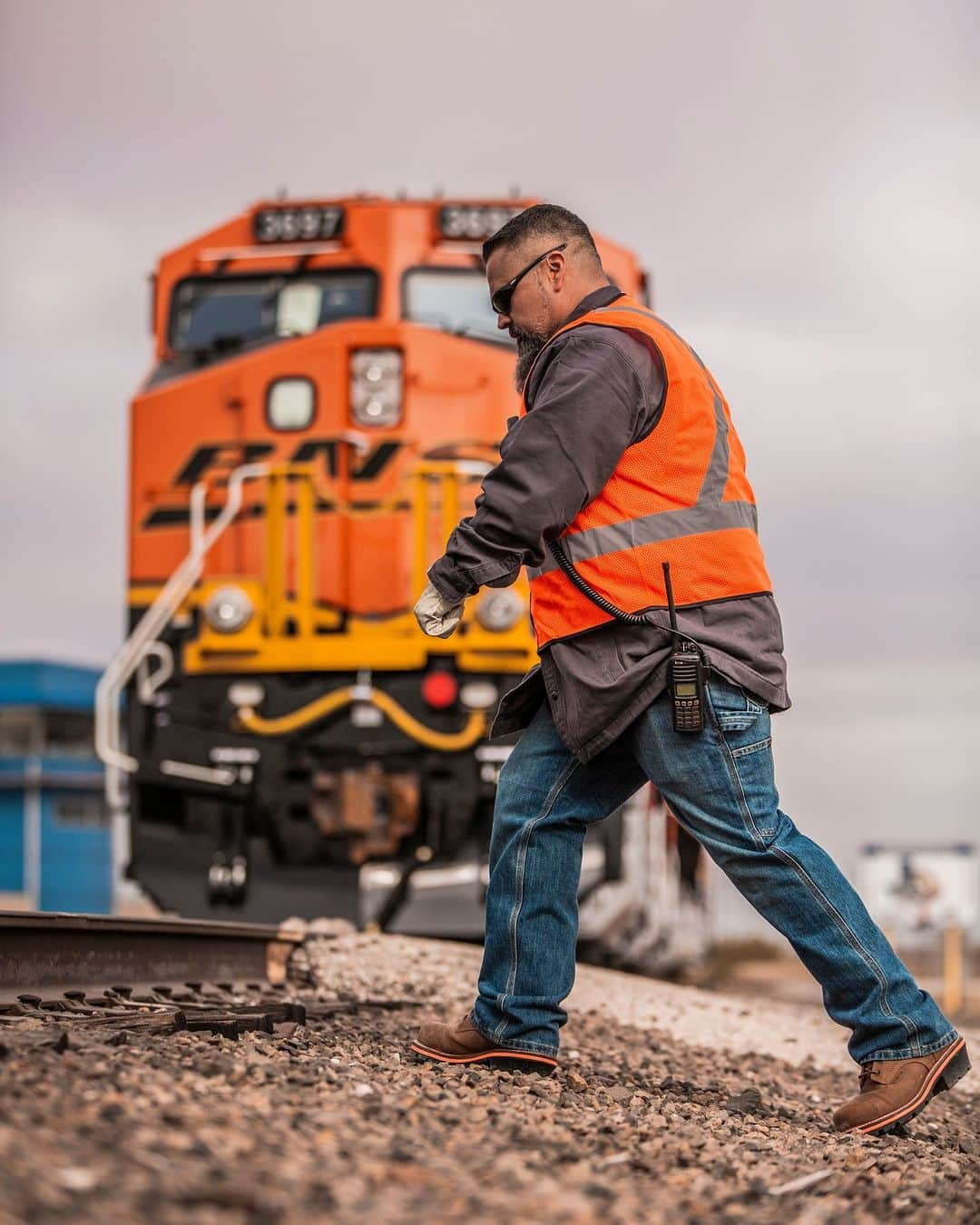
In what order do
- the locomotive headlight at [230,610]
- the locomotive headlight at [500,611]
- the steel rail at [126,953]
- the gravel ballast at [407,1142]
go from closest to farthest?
the gravel ballast at [407,1142], the steel rail at [126,953], the locomotive headlight at [500,611], the locomotive headlight at [230,610]

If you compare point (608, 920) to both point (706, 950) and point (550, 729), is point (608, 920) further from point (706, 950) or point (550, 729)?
point (706, 950)

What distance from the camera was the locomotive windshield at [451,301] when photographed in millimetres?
8945

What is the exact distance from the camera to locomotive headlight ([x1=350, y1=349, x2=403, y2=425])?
8.80 m

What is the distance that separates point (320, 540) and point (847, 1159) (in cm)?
596

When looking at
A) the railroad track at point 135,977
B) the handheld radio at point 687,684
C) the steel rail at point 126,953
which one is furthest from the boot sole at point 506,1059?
the steel rail at point 126,953

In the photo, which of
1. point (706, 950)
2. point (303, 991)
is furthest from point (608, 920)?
point (706, 950)

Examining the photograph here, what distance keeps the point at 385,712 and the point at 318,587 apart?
88 cm

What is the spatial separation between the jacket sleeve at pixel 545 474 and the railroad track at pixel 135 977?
1.15 meters

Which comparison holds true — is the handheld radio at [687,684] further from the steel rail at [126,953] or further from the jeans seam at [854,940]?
Answer: the steel rail at [126,953]

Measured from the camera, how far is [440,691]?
7949 mm

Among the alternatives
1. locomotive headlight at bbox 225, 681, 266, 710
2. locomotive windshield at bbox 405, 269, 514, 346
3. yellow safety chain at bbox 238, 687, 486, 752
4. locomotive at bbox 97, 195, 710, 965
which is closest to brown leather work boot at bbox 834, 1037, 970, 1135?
locomotive at bbox 97, 195, 710, 965

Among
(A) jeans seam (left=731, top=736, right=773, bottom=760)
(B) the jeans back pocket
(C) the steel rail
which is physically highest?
(B) the jeans back pocket

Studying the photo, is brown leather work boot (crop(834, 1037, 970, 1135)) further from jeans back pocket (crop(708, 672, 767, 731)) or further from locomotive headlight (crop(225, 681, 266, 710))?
locomotive headlight (crop(225, 681, 266, 710))

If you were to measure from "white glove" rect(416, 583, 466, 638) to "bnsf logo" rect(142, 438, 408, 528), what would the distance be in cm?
528
